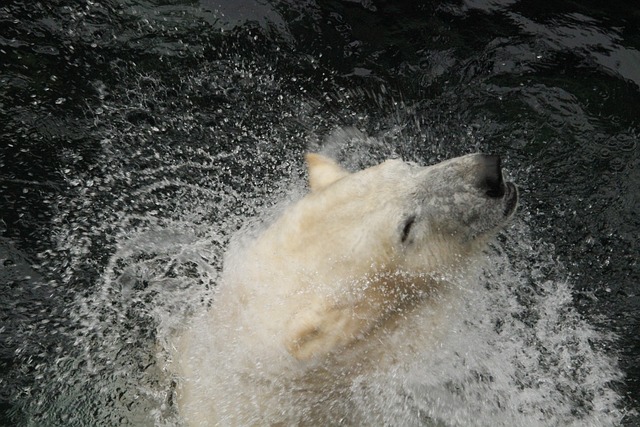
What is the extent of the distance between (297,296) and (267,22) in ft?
10.1

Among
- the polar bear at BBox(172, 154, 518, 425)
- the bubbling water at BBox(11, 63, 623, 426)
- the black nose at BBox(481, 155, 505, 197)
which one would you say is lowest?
the bubbling water at BBox(11, 63, 623, 426)

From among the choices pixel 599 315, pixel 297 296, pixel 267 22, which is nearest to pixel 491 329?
pixel 599 315

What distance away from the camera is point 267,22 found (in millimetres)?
5301

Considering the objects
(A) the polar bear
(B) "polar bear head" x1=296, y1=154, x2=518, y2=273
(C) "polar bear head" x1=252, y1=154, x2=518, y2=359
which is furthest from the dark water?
(B) "polar bear head" x1=296, y1=154, x2=518, y2=273

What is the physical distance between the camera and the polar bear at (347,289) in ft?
9.52

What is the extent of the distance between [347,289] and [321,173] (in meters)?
0.81

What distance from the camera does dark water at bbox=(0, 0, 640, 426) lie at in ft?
12.8

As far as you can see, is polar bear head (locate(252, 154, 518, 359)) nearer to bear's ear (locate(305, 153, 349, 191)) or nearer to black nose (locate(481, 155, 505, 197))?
black nose (locate(481, 155, 505, 197))

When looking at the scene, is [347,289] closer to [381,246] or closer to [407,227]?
[381,246]

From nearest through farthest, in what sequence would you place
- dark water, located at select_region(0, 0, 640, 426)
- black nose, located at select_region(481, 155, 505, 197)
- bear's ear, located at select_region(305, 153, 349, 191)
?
black nose, located at select_region(481, 155, 505, 197), bear's ear, located at select_region(305, 153, 349, 191), dark water, located at select_region(0, 0, 640, 426)

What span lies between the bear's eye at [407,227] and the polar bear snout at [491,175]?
0.34 m

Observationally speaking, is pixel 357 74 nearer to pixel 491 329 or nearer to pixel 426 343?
pixel 491 329

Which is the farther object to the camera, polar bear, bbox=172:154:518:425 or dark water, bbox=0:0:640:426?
dark water, bbox=0:0:640:426

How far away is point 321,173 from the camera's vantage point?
349 cm
